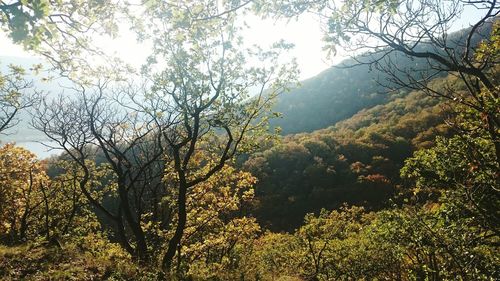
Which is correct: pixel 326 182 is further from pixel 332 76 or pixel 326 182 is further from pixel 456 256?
pixel 332 76

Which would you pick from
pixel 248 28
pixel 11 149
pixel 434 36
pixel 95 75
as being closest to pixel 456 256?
pixel 434 36

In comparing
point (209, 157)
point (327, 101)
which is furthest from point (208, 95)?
point (327, 101)

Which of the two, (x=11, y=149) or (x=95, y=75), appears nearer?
(x=95, y=75)

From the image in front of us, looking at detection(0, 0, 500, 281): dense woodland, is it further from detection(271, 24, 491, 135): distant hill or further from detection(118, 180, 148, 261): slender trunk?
detection(271, 24, 491, 135): distant hill

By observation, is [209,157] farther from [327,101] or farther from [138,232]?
[327,101]

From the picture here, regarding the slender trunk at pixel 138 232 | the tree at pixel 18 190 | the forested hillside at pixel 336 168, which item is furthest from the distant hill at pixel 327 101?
the slender trunk at pixel 138 232

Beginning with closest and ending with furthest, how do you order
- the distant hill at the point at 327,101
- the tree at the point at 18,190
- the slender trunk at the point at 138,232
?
the slender trunk at the point at 138,232 < the tree at the point at 18,190 < the distant hill at the point at 327,101

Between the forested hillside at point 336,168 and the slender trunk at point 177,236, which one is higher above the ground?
the slender trunk at point 177,236

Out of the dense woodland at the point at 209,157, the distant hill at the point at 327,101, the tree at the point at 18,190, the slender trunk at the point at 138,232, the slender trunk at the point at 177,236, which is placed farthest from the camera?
the distant hill at the point at 327,101

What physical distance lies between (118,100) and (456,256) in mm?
15356

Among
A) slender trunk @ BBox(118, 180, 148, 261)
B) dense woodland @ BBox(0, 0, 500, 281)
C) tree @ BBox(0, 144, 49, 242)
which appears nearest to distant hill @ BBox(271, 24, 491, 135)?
dense woodland @ BBox(0, 0, 500, 281)

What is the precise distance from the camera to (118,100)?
18109 mm

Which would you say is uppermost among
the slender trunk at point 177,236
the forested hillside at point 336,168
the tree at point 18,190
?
the tree at point 18,190

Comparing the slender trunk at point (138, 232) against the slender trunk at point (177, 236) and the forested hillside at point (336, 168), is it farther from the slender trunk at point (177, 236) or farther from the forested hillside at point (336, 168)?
the forested hillside at point (336, 168)
